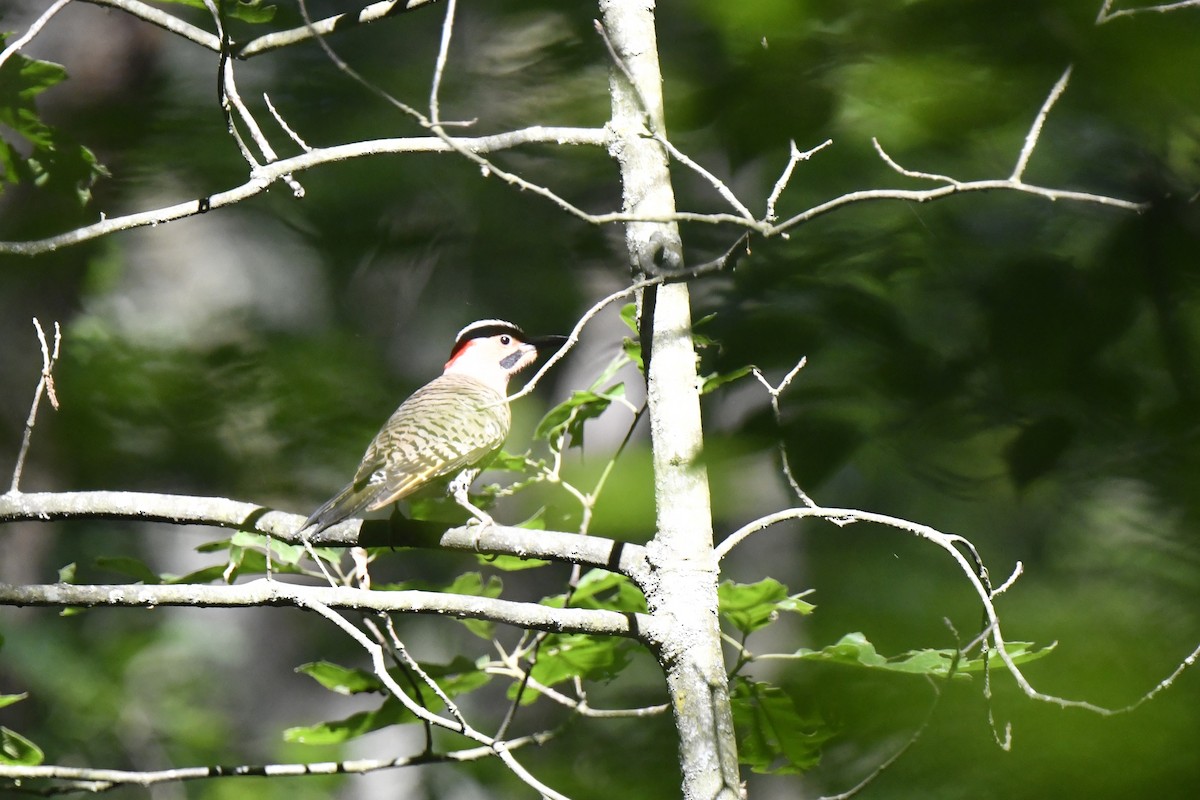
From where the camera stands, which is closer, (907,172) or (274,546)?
(907,172)

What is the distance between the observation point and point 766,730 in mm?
1412

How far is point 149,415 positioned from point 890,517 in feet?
5.16

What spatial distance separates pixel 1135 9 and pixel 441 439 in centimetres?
216

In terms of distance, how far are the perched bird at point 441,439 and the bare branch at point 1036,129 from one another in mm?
1424

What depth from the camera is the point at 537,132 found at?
1.43 m

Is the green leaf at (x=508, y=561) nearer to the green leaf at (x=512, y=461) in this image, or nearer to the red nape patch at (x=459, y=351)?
the green leaf at (x=512, y=461)

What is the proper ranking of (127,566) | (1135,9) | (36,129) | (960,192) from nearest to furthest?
(1135,9) → (960,192) → (127,566) → (36,129)

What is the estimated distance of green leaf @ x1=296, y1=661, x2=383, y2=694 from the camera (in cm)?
179

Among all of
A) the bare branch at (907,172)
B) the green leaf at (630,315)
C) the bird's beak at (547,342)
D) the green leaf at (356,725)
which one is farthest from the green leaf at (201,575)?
the bare branch at (907,172)

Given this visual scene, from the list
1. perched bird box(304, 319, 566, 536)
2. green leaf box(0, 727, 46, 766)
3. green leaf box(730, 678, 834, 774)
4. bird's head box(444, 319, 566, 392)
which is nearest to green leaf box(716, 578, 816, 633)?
green leaf box(730, 678, 834, 774)

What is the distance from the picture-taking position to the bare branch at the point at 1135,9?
1.47 feet

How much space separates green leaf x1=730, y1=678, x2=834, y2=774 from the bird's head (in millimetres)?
1727

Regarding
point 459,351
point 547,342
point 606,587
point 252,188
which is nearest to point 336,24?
point 252,188

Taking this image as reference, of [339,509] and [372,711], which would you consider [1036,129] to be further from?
[339,509]
